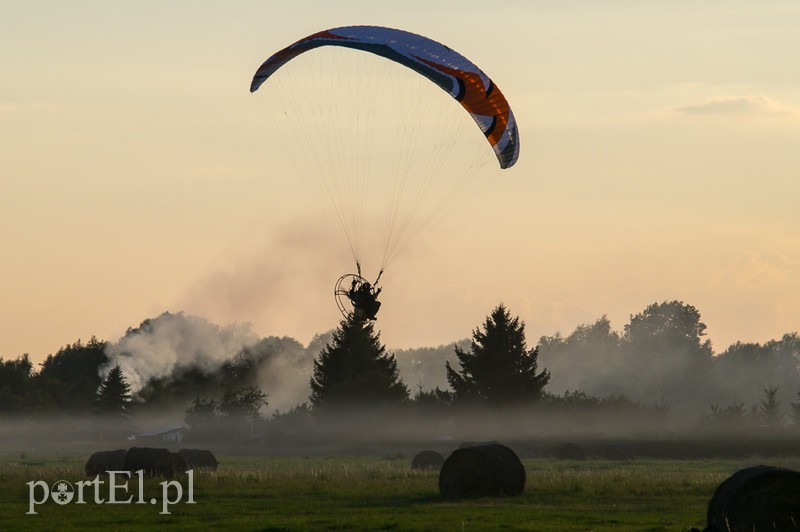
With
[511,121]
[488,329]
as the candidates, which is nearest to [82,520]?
[511,121]

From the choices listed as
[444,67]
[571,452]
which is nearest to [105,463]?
[444,67]

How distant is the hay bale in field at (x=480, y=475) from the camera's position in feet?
107

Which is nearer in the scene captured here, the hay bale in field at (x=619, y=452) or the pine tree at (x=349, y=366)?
the hay bale in field at (x=619, y=452)

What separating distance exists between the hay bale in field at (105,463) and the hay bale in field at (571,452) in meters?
26.4

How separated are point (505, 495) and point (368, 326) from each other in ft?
191

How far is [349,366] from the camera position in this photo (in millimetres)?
89438

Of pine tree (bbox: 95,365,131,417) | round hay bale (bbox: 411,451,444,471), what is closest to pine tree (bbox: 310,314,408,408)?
pine tree (bbox: 95,365,131,417)

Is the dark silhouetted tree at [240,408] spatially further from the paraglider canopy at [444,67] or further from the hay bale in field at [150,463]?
the paraglider canopy at [444,67]

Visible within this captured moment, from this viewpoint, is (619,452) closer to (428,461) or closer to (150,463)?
(428,461)

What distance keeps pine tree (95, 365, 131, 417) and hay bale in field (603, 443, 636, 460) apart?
138 ft

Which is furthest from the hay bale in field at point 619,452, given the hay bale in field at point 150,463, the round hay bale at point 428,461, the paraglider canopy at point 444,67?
the hay bale in field at point 150,463

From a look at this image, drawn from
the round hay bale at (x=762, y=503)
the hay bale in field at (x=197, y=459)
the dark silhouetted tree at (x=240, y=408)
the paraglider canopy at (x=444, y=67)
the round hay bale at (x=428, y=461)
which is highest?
the paraglider canopy at (x=444, y=67)

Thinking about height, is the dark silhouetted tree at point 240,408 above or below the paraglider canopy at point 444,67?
below

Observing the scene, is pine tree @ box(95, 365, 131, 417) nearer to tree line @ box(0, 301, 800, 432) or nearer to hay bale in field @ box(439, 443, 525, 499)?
tree line @ box(0, 301, 800, 432)
